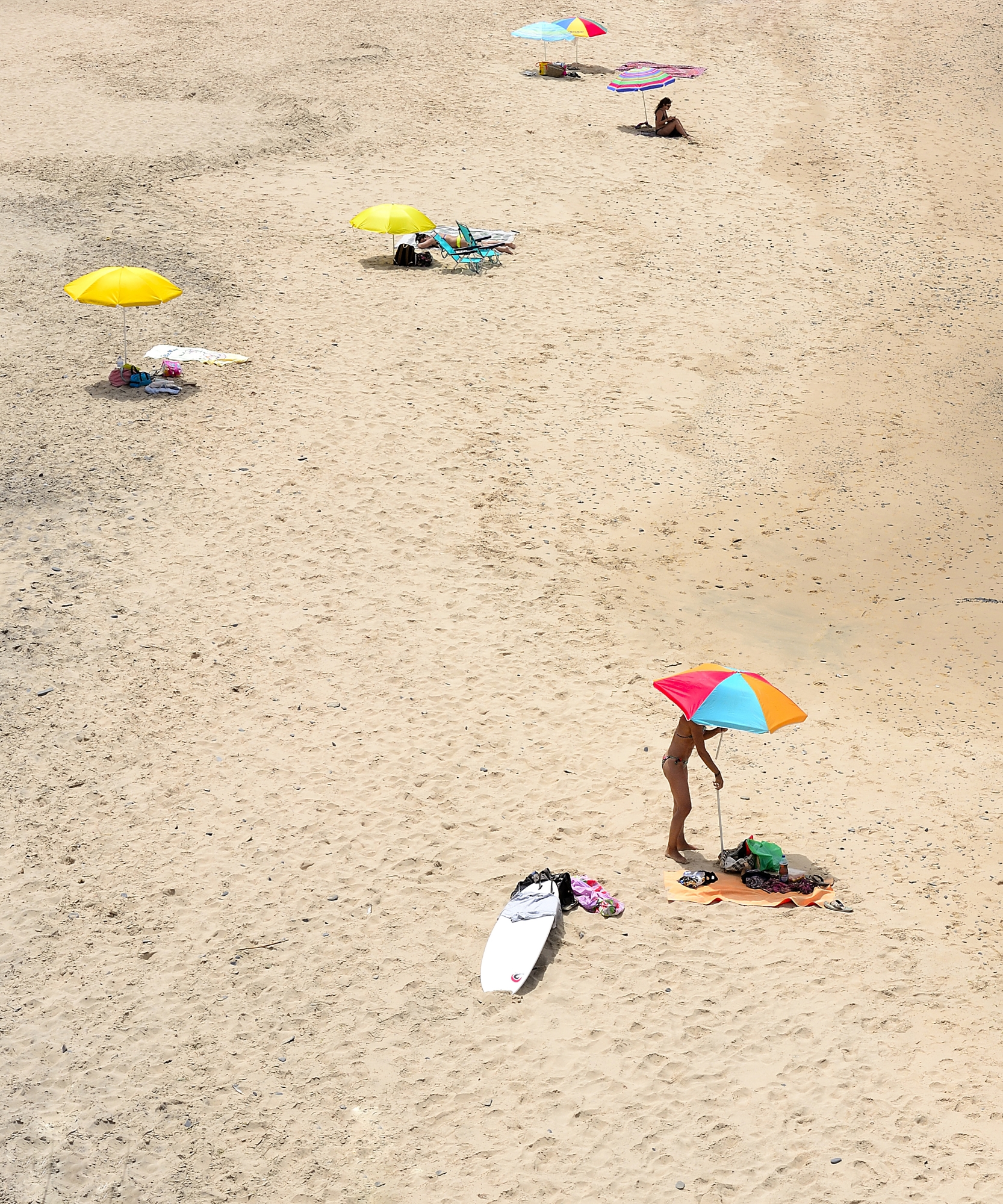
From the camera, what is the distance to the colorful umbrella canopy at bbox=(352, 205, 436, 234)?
1895cm

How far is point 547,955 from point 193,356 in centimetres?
1120

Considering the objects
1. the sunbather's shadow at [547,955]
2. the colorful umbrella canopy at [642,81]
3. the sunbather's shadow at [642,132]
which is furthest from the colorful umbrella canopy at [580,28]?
the sunbather's shadow at [547,955]

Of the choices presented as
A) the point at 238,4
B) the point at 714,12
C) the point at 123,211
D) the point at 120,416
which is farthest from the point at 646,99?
the point at 120,416

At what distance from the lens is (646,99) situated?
2797cm

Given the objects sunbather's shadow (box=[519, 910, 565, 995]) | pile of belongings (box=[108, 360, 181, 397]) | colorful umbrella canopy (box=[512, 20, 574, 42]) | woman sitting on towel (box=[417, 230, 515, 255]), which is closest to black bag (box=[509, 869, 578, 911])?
sunbather's shadow (box=[519, 910, 565, 995])

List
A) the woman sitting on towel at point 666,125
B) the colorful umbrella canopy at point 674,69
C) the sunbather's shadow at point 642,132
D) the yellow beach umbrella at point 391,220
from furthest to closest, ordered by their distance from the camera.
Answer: the colorful umbrella canopy at point 674,69, the sunbather's shadow at point 642,132, the woman sitting on towel at point 666,125, the yellow beach umbrella at point 391,220

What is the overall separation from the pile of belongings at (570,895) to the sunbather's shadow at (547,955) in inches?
6.2

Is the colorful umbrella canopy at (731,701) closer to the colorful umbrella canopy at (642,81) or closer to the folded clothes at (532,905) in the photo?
the folded clothes at (532,905)

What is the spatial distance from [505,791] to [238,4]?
91.4 feet

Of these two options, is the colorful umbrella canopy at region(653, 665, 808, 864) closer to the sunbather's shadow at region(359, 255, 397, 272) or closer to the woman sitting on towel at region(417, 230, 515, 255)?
the sunbather's shadow at region(359, 255, 397, 272)

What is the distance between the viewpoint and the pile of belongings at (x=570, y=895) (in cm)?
895

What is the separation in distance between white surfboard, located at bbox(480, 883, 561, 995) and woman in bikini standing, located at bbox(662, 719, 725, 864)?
1.37 metres

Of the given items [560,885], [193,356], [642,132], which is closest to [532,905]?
[560,885]

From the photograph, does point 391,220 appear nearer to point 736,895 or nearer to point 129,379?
point 129,379
